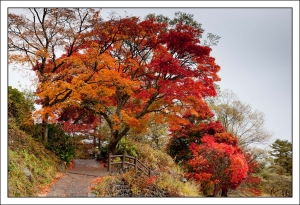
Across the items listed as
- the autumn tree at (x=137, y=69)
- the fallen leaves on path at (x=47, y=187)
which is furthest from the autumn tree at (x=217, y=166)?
the fallen leaves on path at (x=47, y=187)

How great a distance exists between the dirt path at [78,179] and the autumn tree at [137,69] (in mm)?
1771

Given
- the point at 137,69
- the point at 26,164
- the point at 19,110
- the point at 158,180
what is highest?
the point at 137,69

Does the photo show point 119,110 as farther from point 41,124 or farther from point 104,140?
point 104,140

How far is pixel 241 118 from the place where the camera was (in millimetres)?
23672

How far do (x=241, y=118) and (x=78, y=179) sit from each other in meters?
14.3

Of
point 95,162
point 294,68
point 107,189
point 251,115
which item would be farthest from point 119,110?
point 251,115

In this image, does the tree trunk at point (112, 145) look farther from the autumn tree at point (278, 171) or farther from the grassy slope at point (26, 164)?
the autumn tree at point (278, 171)

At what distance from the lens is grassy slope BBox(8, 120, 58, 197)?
9.89 meters

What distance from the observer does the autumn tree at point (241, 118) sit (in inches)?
926

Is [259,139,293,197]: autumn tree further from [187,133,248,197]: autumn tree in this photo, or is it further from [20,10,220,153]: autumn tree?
[20,10,220,153]: autumn tree

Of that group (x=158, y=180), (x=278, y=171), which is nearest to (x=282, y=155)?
(x=278, y=171)

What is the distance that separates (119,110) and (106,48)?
3.50 m

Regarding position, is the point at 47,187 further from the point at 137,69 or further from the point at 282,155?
the point at 282,155

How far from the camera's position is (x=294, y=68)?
37.4 ft
